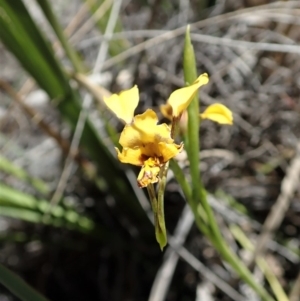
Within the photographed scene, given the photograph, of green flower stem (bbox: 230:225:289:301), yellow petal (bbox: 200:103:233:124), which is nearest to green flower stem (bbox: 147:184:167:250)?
yellow petal (bbox: 200:103:233:124)

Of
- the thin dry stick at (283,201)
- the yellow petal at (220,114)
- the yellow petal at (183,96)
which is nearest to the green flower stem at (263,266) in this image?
the thin dry stick at (283,201)

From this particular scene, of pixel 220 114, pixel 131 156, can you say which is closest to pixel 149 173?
pixel 131 156

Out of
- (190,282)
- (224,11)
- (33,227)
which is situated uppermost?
(224,11)

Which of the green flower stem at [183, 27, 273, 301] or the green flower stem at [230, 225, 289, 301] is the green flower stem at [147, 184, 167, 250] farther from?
the green flower stem at [230, 225, 289, 301]

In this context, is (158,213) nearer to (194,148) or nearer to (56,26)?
(194,148)

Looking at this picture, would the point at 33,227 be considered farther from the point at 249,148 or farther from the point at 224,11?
the point at 224,11

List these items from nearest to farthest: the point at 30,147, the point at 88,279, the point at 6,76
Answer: the point at 88,279, the point at 30,147, the point at 6,76

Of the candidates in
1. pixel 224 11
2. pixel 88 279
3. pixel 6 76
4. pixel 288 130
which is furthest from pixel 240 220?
pixel 6 76
